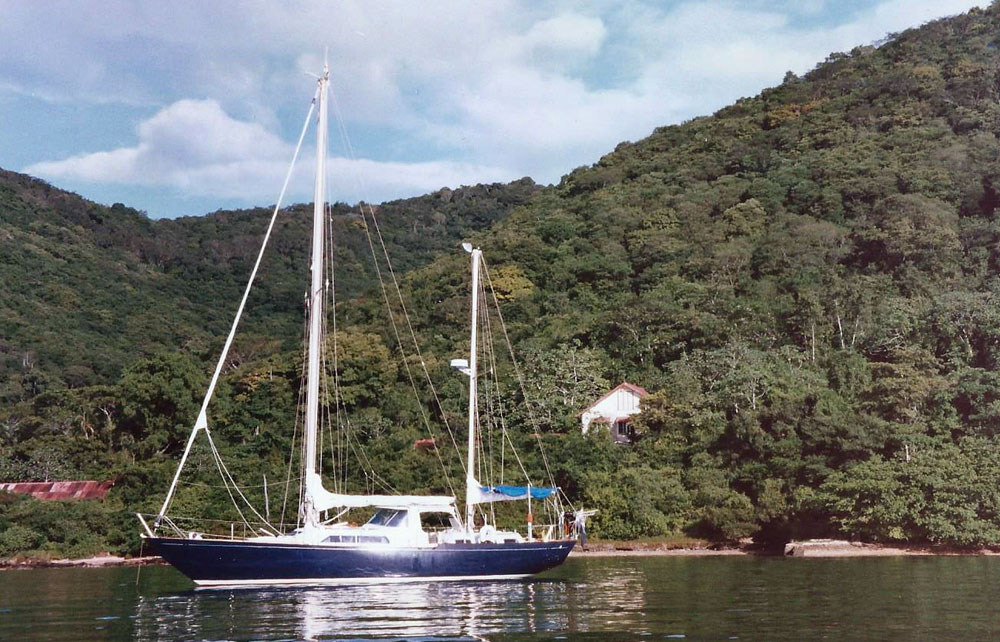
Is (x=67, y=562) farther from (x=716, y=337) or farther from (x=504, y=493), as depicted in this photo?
(x=716, y=337)

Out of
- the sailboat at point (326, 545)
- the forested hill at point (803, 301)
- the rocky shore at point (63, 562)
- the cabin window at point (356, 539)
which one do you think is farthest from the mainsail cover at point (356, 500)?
the rocky shore at point (63, 562)

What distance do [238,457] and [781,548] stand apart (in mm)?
28767

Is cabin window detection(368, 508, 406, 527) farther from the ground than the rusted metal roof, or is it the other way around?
the rusted metal roof

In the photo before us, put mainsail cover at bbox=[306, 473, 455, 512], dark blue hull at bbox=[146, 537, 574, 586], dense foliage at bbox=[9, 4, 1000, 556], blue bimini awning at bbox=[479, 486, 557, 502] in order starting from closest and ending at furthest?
dark blue hull at bbox=[146, 537, 574, 586], mainsail cover at bbox=[306, 473, 455, 512], blue bimini awning at bbox=[479, 486, 557, 502], dense foliage at bbox=[9, 4, 1000, 556]

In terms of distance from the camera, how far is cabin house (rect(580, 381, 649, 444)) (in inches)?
2438

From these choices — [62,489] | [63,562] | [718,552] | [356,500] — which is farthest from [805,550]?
[62,489]

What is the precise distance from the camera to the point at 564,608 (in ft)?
78.4

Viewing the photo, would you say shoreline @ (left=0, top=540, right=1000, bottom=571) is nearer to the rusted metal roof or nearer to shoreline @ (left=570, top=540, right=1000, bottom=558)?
shoreline @ (left=570, top=540, right=1000, bottom=558)

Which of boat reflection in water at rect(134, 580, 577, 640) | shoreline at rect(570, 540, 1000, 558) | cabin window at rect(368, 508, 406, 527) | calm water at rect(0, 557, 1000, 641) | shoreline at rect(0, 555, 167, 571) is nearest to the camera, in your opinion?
calm water at rect(0, 557, 1000, 641)

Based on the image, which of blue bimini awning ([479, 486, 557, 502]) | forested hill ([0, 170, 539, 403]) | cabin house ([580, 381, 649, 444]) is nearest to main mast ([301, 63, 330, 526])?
blue bimini awning ([479, 486, 557, 502])

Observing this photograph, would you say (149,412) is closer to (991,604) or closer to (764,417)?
(764,417)

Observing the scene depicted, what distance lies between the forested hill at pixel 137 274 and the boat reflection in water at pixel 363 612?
190ft

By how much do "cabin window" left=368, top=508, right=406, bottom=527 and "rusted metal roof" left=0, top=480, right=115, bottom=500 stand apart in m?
30.2

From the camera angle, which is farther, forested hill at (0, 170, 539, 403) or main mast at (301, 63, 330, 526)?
forested hill at (0, 170, 539, 403)
